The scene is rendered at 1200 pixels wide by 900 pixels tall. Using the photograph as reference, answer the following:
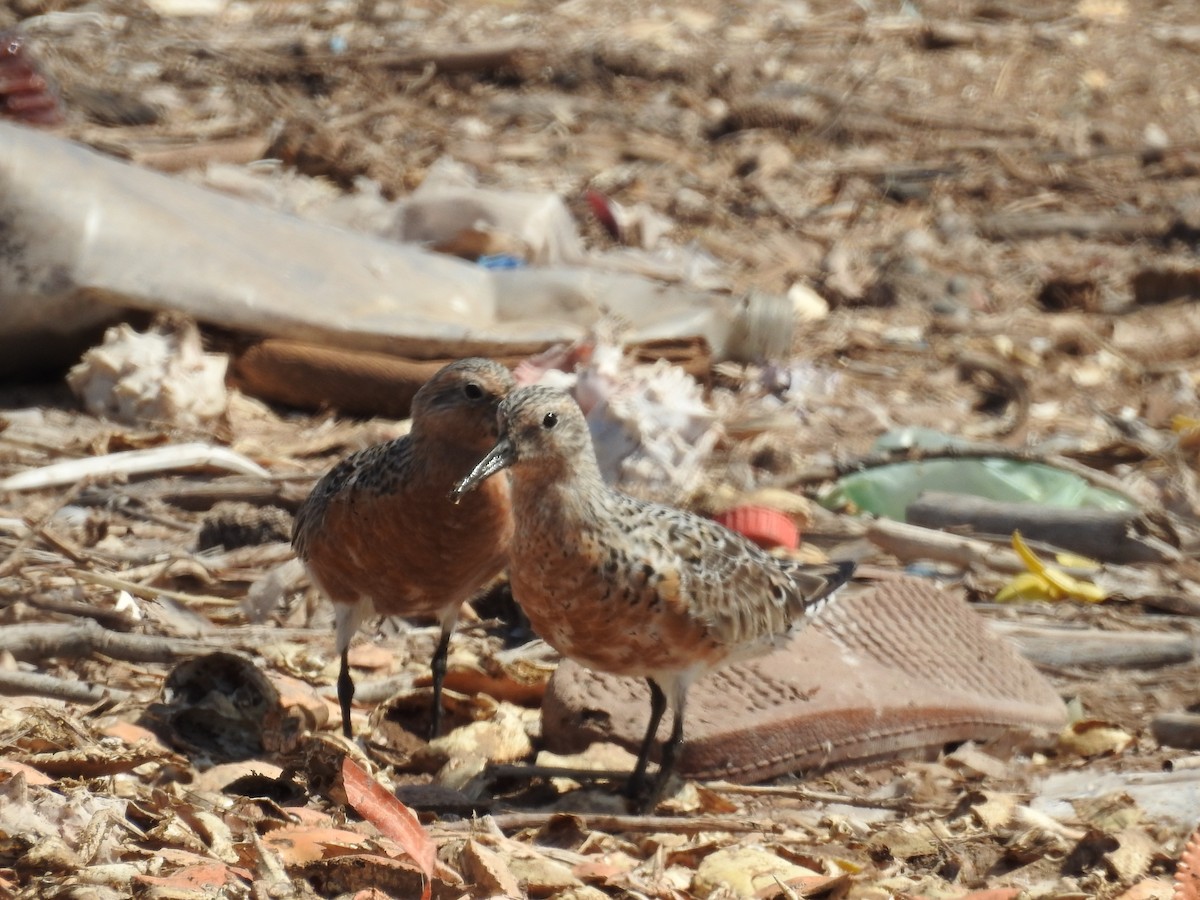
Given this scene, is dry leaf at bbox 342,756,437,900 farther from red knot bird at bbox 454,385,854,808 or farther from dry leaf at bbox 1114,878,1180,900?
dry leaf at bbox 1114,878,1180,900

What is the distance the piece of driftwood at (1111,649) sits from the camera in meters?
5.77

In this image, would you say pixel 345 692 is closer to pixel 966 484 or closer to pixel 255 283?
pixel 255 283

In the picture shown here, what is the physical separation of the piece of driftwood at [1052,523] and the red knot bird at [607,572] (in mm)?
2399

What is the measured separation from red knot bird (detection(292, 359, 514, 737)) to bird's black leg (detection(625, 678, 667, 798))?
1.98 feet

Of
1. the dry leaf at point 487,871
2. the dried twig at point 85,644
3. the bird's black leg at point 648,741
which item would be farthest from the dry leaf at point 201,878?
the dried twig at point 85,644

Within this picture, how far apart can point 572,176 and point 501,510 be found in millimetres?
6671

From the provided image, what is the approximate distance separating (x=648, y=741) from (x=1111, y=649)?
77.9 inches

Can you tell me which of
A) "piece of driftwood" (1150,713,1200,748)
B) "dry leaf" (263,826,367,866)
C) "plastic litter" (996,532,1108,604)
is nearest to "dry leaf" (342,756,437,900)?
"dry leaf" (263,826,367,866)

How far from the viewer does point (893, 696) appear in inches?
198

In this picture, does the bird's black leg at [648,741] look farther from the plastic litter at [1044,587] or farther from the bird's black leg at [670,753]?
the plastic litter at [1044,587]

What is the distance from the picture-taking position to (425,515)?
463 centimetres

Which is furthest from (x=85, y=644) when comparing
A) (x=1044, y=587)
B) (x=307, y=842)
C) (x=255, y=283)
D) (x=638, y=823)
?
(x=1044, y=587)

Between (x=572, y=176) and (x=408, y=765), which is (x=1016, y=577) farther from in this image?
(x=572, y=176)

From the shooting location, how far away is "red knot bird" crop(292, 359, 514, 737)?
15.2 ft
